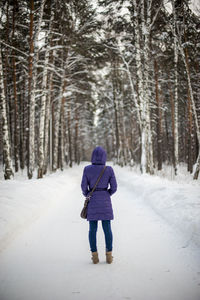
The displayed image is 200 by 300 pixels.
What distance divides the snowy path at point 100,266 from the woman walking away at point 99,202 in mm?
345

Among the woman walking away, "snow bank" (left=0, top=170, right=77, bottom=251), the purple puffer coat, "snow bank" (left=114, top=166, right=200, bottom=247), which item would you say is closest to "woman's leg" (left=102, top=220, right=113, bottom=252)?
the woman walking away

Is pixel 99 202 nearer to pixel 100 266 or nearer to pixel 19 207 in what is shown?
pixel 100 266

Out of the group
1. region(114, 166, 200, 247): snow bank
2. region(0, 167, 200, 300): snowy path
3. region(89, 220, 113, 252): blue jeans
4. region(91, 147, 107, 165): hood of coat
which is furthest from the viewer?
region(114, 166, 200, 247): snow bank

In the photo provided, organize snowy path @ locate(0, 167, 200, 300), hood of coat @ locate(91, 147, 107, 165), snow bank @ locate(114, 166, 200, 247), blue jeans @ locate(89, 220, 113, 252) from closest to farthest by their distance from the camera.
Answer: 1. snowy path @ locate(0, 167, 200, 300)
2. blue jeans @ locate(89, 220, 113, 252)
3. hood of coat @ locate(91, 147, 107, 165)
4. snow bank @ locate(114, 166, 200, 247)

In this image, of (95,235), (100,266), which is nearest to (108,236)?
(95,235)

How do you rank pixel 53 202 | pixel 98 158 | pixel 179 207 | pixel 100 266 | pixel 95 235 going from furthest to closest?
pixel 53 202 < pixel 179 207 < pixel 98 158 < pixel 95 235 < pixel 100 266

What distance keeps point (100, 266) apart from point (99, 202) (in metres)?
1.00

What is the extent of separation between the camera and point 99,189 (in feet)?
10.5

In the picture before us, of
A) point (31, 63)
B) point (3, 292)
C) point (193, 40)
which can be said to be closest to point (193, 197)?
point (3, 292)

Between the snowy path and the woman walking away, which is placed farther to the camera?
the woman walking away

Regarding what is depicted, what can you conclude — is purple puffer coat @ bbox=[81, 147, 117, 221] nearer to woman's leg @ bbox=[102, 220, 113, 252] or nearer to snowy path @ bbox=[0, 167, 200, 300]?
woman's leg @ bbox=[102, 220, 113, 252]

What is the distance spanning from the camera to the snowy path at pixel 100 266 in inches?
93.5

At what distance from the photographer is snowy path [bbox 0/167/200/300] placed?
2375 mm

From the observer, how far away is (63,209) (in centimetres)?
637
